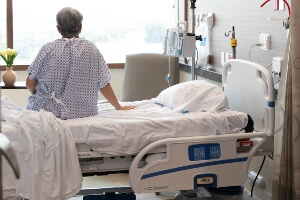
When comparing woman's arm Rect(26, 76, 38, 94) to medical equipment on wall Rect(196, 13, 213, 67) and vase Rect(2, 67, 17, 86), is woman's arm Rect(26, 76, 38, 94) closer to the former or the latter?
vase Rect(2, 67, 17, 86)

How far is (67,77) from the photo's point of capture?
3381 millimetres

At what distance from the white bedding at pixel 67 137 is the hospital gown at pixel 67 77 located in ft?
0.47

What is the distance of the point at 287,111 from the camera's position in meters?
2.81

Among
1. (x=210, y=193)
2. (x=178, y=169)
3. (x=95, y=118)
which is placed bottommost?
(x=210, y=193)

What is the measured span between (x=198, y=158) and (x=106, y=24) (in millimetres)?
3311

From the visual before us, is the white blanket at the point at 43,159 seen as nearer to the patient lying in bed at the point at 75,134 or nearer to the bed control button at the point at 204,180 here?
the patient lying in bed at the point at 75,134

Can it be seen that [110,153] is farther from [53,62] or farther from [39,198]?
[53,62]

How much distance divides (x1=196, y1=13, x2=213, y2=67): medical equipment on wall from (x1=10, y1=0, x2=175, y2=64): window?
0.95 m

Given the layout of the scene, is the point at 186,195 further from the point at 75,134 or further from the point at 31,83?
the point at 31,83

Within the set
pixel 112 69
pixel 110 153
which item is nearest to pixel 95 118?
pixel 110 153

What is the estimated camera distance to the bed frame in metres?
3.18

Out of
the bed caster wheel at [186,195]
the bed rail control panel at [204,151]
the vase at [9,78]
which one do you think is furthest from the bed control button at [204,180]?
the vase at [9,78]

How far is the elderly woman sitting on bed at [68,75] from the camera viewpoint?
11.0ft

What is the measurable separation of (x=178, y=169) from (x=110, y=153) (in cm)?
40
